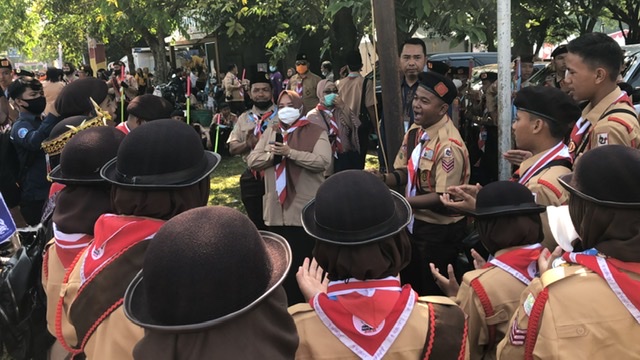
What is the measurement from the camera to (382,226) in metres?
1.66

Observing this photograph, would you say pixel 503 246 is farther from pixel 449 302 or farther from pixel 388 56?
pixel 388 56

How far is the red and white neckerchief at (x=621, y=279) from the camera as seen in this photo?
5.07 ft

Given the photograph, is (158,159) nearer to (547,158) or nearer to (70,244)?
(70,244)

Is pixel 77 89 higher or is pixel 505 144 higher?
pixel 77 89

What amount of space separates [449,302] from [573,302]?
38 centimetres

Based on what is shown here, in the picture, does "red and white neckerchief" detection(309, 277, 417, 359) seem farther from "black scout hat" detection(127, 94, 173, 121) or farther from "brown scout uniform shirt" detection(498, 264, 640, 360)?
"black scout hat" detection(127, 94, 173, 121)

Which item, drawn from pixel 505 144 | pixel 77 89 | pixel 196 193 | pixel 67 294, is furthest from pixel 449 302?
pixel 77 89

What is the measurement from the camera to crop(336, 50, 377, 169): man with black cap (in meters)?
6.66

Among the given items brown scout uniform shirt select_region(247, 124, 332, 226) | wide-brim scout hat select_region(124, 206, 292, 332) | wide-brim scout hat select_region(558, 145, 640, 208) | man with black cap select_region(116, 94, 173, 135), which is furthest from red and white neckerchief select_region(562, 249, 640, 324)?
man with black cap select_region(116, 94, 173, 135)

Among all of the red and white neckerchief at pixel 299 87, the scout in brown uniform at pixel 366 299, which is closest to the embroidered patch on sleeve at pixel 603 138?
the scout in brown uniform at pixel 366 299

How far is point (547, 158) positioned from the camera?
2723mm

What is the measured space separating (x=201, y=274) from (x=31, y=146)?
3.80 metres

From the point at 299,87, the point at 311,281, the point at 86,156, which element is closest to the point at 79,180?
the point at 86,156

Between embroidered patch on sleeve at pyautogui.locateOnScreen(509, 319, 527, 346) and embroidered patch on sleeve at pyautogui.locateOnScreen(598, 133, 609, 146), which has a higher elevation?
embroidered patch on sleeve at pyautogui.locateOnScreen(598, 133, 609, 146)
